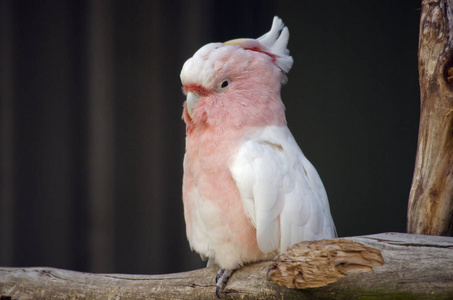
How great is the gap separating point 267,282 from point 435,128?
2.34 feet

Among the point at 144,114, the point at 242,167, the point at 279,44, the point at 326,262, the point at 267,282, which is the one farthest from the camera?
the point at 144,114

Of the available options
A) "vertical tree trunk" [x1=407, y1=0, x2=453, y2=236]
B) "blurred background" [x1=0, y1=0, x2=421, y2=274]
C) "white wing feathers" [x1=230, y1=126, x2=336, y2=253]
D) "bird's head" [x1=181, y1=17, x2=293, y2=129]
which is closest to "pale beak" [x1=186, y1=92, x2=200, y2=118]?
"bird's head" [x1=181, y1=17, x2=293, y2=129]

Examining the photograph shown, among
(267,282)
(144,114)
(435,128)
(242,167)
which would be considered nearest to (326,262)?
(267,282)

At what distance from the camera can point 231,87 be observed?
1539 millimetres

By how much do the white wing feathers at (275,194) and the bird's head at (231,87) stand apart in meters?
0.08

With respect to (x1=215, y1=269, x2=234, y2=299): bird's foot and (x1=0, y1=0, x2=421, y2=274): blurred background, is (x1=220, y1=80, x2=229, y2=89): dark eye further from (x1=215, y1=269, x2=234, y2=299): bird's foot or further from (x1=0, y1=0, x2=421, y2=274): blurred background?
(x1=0, y1=0, x2=421, y2=274): blurred background

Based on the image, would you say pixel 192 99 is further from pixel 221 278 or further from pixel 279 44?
pixel 221 278

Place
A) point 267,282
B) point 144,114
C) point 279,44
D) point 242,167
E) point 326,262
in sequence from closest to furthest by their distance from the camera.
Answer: point 326,262 → point 267,282 → point 242,167 → point 279,44 → point 144,114

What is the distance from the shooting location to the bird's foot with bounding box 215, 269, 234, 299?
57.4 inches

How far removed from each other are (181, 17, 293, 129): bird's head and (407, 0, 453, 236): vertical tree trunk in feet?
1.52

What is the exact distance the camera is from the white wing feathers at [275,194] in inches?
56.6

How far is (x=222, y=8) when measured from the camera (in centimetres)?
272

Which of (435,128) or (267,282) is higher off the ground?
Result: (435,128)

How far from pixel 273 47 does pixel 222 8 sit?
116 cm
